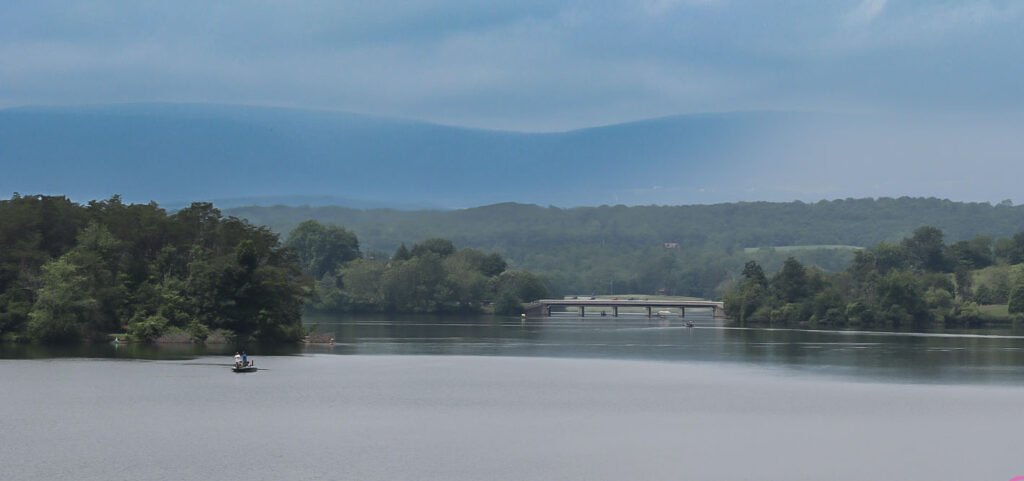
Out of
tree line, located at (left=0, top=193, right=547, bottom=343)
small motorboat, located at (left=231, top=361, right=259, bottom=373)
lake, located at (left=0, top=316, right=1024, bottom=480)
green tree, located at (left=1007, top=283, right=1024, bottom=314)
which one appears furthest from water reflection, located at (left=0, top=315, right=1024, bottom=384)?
green tree, located at (left=1007, top=283, right=1024, bottom=314)

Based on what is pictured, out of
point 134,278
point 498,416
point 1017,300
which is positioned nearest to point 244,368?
point 498,416

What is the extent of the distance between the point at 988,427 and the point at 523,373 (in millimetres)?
39894

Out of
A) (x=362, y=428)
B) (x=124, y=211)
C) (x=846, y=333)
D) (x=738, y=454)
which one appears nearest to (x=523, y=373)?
(x=362, y=428)

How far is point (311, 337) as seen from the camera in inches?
4872

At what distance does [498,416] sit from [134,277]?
67.3 metres

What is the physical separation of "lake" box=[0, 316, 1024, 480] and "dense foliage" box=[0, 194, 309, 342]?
476 cm

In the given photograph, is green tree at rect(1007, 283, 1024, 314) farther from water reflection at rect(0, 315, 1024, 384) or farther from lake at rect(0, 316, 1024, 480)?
lake at rect(0, 316, 1024, 480)

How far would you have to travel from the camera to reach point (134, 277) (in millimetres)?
117250

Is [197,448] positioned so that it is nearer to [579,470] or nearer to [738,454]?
[579,470]

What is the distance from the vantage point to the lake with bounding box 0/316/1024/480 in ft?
155

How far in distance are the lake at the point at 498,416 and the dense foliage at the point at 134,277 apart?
4761 millimetres

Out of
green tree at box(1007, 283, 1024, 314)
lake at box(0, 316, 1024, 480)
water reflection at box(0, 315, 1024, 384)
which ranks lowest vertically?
lake at box(0, 316, 1024, 480)

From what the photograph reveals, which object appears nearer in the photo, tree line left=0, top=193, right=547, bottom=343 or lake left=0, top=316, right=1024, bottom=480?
lake left=0, top=316, right=1024, bottom=480

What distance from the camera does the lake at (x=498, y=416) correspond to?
47375mm
